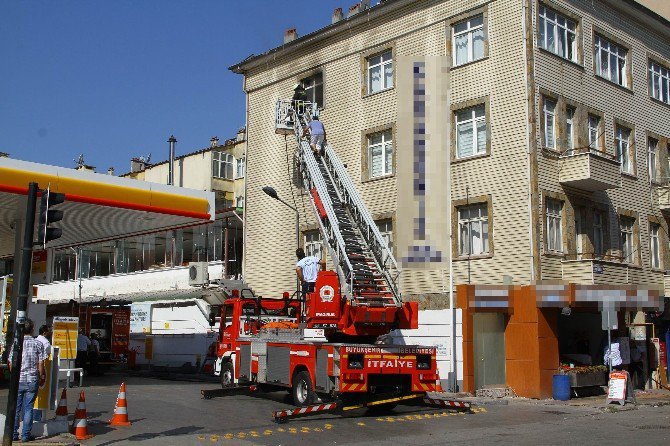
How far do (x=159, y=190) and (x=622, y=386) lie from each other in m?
13.1

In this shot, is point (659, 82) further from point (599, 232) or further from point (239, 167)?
point (239, 167)

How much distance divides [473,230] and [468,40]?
6475 millimetres

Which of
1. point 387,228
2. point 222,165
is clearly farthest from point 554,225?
point 222,165

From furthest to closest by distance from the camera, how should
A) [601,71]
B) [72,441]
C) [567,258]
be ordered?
[601,71], [567,258], [72,441]

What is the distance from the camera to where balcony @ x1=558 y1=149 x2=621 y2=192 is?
24188 mm

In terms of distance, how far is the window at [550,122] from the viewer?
81.1 feet

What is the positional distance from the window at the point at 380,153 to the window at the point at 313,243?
339cm

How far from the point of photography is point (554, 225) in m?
24.3

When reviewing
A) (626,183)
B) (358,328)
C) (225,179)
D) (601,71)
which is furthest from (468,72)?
(225,179)

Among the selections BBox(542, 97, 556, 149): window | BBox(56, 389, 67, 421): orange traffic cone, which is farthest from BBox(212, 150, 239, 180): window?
BBox(56, 389, 67, 421): orange traffic cone

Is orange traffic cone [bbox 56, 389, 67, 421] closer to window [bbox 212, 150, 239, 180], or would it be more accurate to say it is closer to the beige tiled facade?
the beige tiled facade

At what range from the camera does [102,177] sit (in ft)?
62.4

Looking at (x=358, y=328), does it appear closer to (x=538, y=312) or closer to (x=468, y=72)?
(x=538, y=312)

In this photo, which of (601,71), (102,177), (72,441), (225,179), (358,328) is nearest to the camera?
(72,441)
